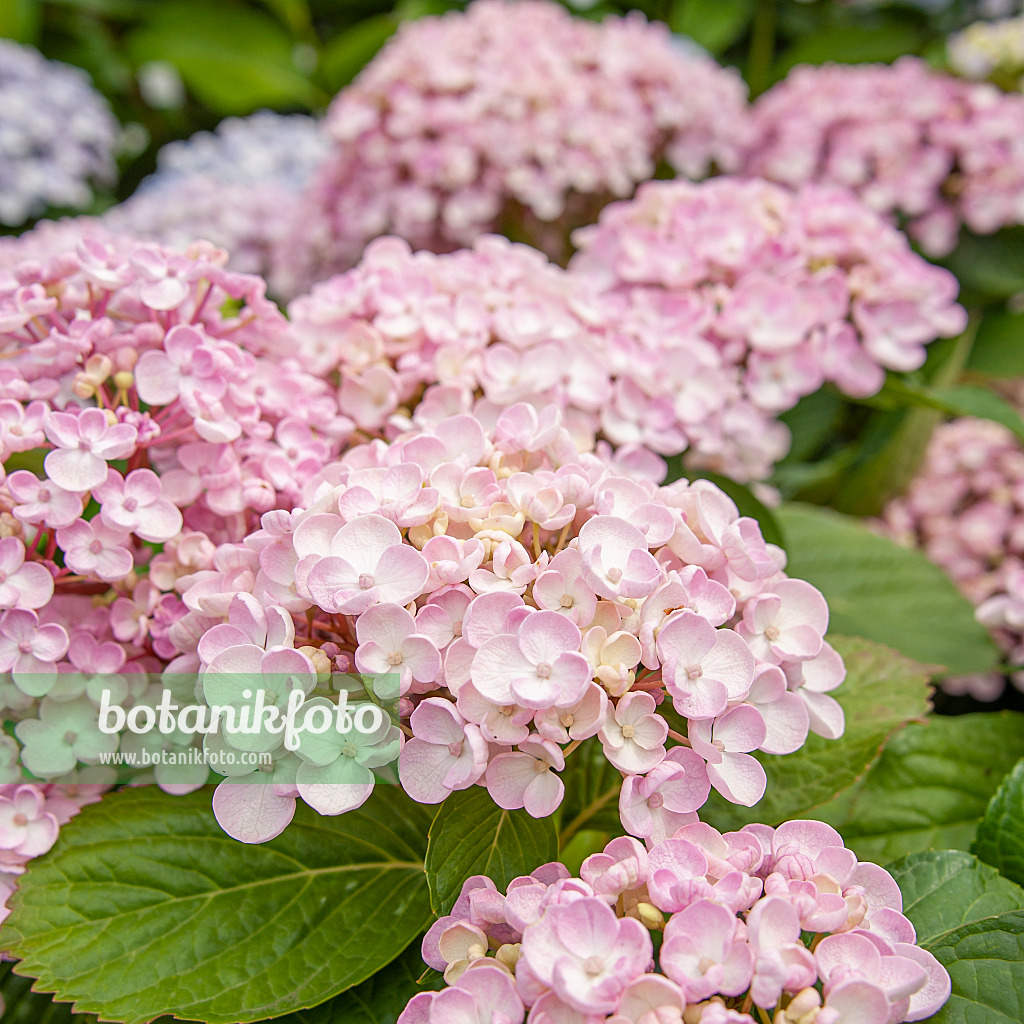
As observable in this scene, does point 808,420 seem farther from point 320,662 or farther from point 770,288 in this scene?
point 320,662

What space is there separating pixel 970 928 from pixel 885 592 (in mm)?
554

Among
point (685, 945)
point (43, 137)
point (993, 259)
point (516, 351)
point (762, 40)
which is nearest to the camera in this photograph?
point (685, 945)

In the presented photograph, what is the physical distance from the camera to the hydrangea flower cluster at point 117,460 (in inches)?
20.7

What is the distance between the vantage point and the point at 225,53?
2123mm

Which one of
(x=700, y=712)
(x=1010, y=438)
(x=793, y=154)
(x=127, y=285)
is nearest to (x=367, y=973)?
(x=700, y=712)

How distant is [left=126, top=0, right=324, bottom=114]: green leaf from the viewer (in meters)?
2.05

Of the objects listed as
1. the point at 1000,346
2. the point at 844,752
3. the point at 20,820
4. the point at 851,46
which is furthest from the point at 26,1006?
the point at 851,46

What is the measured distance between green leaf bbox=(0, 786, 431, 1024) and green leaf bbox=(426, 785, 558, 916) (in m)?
0.10

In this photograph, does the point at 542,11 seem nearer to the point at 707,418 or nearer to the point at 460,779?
the point at 707,418

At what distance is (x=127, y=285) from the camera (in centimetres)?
63

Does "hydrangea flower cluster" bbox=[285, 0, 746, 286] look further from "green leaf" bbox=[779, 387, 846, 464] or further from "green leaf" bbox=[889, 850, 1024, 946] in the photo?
"green leaf" bbox=[889, 850, 1024, 946]

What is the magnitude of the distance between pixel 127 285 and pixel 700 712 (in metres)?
0.49

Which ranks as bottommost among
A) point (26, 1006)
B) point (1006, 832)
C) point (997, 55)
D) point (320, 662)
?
point (26, 1006)

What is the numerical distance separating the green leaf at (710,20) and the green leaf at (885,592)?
1269 millimetres
